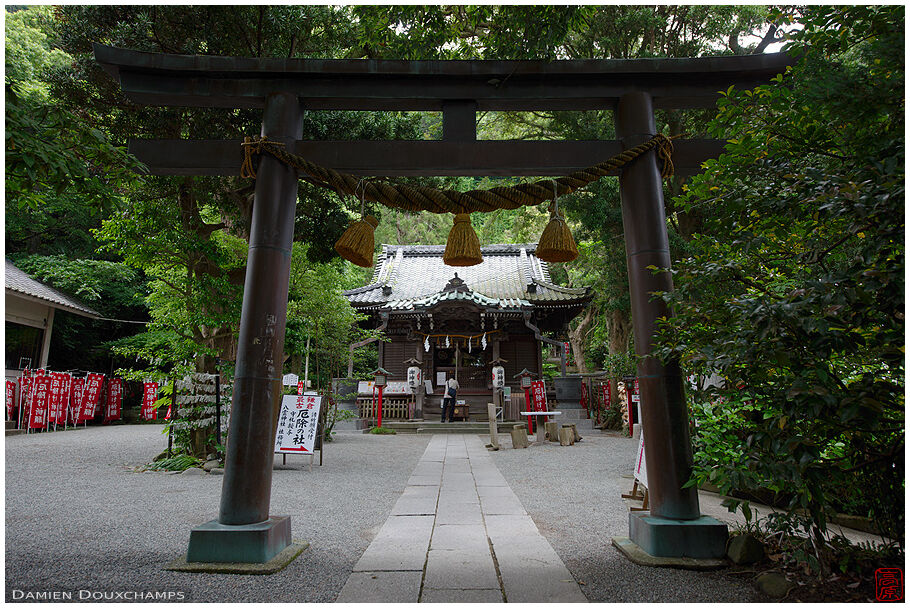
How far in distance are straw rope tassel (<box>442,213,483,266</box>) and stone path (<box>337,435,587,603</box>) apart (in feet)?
6.59

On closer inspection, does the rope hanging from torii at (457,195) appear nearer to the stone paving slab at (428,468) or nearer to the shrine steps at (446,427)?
the stone paving slab at (428,468)

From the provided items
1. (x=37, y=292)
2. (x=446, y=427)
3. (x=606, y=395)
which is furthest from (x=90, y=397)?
(x=606, y=395)

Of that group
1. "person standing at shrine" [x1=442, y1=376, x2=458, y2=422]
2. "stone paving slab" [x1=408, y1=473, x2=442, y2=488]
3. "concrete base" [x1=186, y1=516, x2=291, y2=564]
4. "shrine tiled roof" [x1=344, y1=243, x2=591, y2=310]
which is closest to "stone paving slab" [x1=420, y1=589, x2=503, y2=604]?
"concrete base" [x1=186, y1=516, x2=291, y2=564]

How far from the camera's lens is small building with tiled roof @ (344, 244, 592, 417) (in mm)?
15516

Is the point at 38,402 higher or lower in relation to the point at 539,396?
lower

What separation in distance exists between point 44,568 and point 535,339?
1452 centimetres

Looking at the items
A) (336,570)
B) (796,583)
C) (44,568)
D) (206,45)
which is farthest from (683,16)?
(44,568)

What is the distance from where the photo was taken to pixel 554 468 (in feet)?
25.5

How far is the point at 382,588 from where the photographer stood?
102 inches

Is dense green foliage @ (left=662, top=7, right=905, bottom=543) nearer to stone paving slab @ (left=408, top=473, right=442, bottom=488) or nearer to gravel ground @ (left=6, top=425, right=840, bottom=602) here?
gravel ground @ (left=6, top=425, right=840, bottom=602)

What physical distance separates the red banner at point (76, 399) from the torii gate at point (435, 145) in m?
15.2

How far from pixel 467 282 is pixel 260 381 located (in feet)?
52.3

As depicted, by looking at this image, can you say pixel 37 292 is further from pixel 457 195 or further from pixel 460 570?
pixel 460 570

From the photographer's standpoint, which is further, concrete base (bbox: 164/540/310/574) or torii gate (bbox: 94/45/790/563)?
torii gate (bbox: 94/45/790/563)
